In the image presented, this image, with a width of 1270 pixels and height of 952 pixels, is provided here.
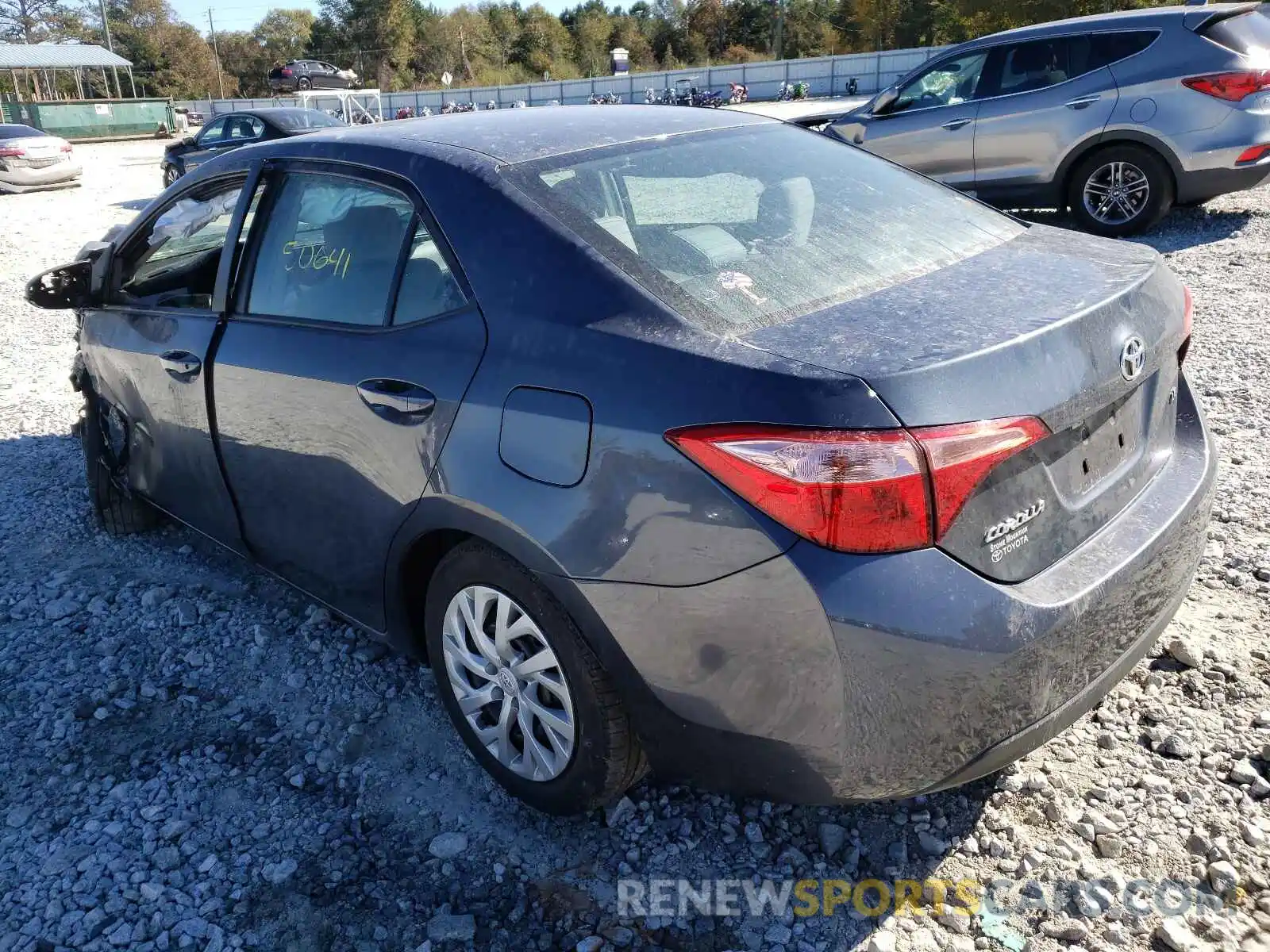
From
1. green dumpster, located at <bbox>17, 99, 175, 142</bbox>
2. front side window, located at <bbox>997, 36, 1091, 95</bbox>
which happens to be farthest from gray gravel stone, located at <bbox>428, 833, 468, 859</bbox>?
green dumpster, located at <bbox>17, 99, 175, 142</bbox>

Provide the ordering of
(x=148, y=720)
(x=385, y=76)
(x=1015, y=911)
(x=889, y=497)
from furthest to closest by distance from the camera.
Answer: (x=385, y=76)
(x=148, y=720)
(x=1015, y=911)
(x=889, y=497)

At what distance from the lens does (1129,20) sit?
8195mm

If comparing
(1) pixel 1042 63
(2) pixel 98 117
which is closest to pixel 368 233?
(1) pixel 1042 63

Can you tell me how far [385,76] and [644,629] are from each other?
86774 millimetres

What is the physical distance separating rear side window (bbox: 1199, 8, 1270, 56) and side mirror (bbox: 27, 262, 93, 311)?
803cm

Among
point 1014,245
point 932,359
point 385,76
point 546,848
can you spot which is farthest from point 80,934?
point 385,76

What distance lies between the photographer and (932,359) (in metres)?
1.93

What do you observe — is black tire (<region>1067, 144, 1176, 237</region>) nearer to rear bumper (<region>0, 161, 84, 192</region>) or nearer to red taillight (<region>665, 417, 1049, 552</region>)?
red taillight (<region>665, 417, 1049, 552</region>)

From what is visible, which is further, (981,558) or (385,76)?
(385,76)

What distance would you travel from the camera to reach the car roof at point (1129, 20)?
7.87 m

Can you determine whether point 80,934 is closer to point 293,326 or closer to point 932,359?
point 293,326

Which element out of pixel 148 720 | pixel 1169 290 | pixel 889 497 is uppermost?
pixel 1169 290

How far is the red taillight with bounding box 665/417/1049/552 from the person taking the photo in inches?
72.4

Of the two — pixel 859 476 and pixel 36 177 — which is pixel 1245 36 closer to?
pixel 859 476
